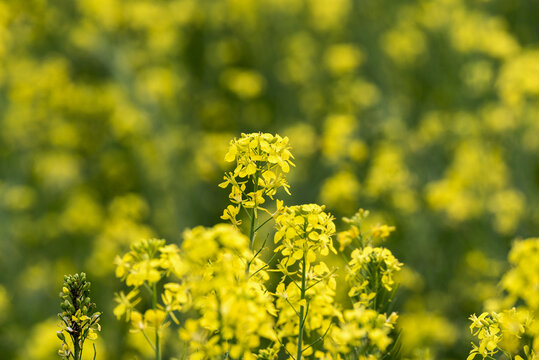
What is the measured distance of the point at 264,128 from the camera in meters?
7.06

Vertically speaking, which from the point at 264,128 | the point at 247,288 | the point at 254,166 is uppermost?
the point at 264,128

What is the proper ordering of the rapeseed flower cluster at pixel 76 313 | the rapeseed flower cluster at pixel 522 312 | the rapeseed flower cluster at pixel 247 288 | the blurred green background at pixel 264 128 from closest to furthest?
1. the rapeseed flower cluster at pixel 247 288
2. the rapeseed flower cluster at pixel 522 312
3. the rapeseed flower cluster at pixel 76 313
4. the blurred green background at pixel 264 128

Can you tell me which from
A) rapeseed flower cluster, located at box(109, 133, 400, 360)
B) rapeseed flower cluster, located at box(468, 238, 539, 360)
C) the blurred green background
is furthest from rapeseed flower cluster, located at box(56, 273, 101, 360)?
the blurred green background

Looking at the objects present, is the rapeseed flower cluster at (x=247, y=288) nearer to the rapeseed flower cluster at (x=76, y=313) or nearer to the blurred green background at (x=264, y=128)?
the rapeseed flower cluster at (x=76, y=313)

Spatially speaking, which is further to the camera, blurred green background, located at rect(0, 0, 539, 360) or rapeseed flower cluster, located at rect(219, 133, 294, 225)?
blurred green background, located at rect(0, 0, 539, 360)

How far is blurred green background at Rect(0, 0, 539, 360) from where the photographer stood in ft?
16.8

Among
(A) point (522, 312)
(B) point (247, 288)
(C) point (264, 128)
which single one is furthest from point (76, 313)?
(C) point (264, 128)

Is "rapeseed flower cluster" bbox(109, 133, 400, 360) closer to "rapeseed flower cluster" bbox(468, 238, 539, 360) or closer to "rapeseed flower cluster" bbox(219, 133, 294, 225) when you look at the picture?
"rapeseed flower cluster" bbox(219, 133, 294, 225)

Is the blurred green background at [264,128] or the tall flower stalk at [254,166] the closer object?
the tall flower stalk at [254,166]

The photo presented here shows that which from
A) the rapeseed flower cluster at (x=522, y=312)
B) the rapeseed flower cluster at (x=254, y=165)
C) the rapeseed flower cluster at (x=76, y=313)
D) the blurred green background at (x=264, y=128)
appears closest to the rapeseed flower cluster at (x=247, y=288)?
the rapeseed flower cluster at (x=254, y=165)

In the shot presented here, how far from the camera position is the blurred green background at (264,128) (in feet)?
16.8

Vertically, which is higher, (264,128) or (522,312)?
(264,128)

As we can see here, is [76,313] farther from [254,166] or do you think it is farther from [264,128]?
[264,128]

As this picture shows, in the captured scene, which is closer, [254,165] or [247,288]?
[247,288]
